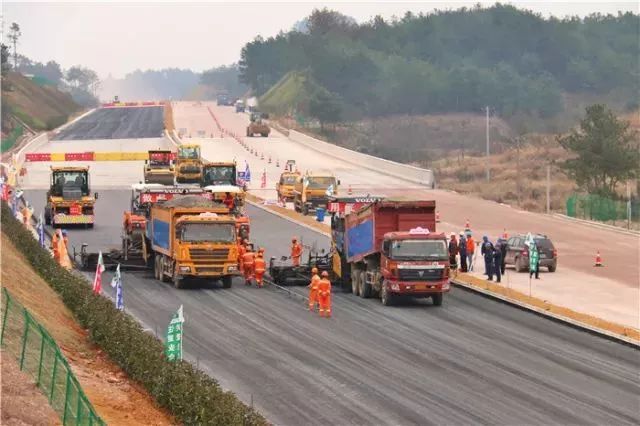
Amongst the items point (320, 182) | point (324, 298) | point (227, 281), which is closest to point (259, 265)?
point (227, 281)

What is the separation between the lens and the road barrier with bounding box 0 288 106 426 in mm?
20734

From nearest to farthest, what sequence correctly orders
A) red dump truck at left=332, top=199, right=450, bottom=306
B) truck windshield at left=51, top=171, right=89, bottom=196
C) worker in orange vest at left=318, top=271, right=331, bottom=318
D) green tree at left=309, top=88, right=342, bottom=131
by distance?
worker in orange vest at left=318, top=271, right=331, bottom=318
red dump truck at left=332, top=199, right=450, bottom=306
truck windshield at left=51, top=171, right=89, bottom=196
green tree at left=309, top=88, right=342, bottom=131

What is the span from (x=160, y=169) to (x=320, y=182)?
48.9 ft

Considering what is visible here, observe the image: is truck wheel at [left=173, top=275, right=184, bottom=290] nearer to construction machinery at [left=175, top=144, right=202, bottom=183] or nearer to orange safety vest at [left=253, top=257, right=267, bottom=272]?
orange safety vest at [left=253, top=257, right=267, bottom=272]

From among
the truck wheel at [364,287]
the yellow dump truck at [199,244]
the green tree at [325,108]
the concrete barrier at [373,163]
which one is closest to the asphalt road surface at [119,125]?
the concrete barrier at [373,163]

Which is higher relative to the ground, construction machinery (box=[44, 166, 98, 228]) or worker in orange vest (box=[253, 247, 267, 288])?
construction machinery (box=[44, 166, 98, 228])

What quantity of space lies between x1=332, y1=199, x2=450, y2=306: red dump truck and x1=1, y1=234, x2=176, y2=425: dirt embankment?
10461mm

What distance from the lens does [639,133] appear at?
13462 cm

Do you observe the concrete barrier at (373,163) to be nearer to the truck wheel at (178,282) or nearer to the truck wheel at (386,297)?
the truck wheel at (178,282)

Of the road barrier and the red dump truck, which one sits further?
the red dump truck

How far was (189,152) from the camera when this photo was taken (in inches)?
3196

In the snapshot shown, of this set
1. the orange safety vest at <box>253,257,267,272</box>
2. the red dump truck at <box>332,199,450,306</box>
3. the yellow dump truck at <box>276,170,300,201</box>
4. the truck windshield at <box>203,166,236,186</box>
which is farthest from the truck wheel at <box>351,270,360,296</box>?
the yellow dump truck at <box>276,170,300,201</box>

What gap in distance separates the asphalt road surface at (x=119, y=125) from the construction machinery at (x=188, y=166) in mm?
54239

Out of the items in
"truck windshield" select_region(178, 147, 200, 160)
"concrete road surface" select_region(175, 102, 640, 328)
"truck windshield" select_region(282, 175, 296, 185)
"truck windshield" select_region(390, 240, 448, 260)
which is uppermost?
"truck windshield" select_region(178, 147, 200, 160)
